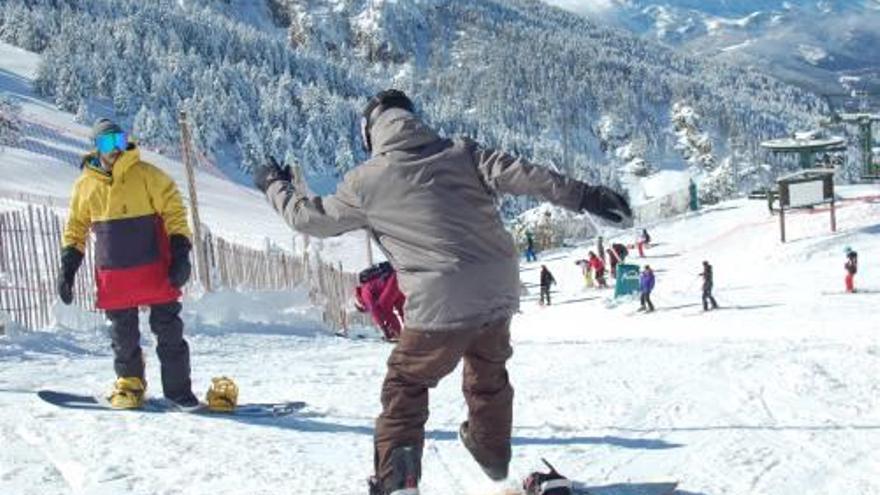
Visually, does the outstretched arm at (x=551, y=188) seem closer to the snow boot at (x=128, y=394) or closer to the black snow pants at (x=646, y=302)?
the snow boot at (x=128, y=394)

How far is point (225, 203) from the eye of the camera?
45844mm

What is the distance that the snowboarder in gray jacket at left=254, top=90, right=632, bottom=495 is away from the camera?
3.75 m

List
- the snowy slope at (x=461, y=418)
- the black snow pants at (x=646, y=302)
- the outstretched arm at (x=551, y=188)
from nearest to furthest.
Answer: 1. the outstretched arm at (x=551, y=188)
2. the snowy slope at (x=461, y=418)
3. the black snow pants at (x=646, y=302)

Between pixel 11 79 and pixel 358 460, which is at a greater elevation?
pixel 11 79

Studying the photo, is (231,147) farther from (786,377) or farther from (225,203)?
(786,377)

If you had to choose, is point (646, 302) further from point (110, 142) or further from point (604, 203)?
point (604, 203)

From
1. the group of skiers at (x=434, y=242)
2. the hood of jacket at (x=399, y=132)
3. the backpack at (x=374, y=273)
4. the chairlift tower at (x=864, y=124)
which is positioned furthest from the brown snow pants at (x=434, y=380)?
the chairlift tower at (x=864, y=124)

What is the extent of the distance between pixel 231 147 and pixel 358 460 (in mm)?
109325

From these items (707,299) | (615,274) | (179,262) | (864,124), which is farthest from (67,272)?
(864,124)

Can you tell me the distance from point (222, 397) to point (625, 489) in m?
2.47

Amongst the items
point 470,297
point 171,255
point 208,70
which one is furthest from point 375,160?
point 208,70

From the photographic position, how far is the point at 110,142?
5.31 meters

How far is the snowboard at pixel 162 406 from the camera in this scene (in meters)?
5.59

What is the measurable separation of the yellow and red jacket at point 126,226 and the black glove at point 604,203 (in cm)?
258
